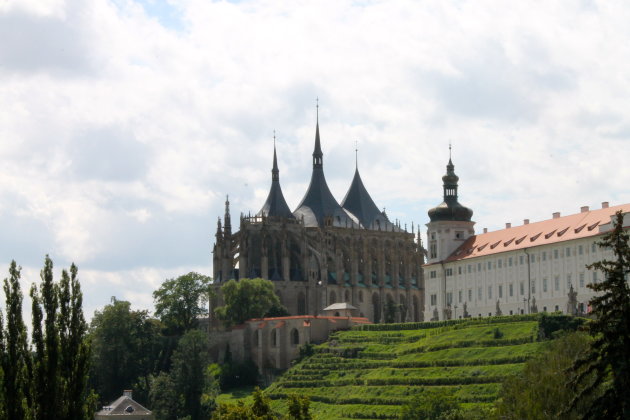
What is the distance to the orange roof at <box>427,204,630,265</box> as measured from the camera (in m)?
88.3

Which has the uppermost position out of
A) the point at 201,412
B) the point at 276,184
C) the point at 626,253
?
the point at 276,184

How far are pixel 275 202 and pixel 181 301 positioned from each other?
70.0 ft

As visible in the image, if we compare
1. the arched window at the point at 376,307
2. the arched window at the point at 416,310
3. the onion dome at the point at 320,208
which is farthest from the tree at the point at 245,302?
the arched window at the point at 416,310

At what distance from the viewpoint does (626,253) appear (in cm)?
3697

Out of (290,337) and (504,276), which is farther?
(290,337)

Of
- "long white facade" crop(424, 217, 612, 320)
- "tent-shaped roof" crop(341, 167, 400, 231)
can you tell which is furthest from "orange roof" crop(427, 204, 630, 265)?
"tent-shaped roof" crop(341, 167, 400, 231)

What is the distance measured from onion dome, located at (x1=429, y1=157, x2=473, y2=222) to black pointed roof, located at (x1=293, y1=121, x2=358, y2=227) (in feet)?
103

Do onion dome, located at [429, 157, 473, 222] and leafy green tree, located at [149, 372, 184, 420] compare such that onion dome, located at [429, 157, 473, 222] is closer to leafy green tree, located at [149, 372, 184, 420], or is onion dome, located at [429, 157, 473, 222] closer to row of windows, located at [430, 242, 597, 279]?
row of windows, located at [430, 242, 597, 279]

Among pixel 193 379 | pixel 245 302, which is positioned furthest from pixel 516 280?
pixel 245 302

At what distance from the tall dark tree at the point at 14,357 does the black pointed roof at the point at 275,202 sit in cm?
9425

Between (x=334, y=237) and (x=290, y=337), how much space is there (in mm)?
32495

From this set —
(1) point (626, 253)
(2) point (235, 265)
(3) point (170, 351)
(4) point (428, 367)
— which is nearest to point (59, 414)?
(1) point (626, 253)

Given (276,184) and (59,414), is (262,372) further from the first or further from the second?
(59,414)

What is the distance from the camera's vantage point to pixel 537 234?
311 feet
